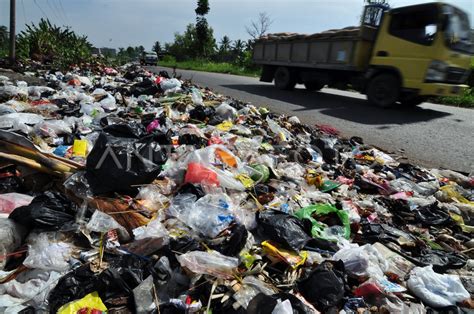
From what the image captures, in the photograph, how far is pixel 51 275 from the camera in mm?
1673

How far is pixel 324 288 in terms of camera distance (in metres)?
A: 1.63

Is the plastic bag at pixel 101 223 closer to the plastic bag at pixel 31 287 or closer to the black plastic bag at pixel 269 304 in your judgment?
the plastic bag at pixel 31 287

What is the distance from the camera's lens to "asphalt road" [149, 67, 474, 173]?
426cm

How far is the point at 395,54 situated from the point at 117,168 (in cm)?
676

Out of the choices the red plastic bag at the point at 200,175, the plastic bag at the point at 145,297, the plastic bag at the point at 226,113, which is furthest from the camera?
the plastic bag at the point at 226,113

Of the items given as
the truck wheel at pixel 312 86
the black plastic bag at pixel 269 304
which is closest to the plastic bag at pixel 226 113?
the black plastic bag at pixel 269 304

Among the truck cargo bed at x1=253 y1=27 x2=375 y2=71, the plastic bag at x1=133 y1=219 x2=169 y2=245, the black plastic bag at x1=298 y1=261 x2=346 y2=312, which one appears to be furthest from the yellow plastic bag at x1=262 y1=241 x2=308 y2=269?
the truck cargo bed at x1=253 y1=27 x2=375 y2=71

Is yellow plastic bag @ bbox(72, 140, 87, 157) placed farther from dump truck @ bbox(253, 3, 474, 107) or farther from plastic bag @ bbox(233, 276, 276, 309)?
dump truck @ bbox(253, 3, 474, 107)

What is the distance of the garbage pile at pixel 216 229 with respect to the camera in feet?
5.28

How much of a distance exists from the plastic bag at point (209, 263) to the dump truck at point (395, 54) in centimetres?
639

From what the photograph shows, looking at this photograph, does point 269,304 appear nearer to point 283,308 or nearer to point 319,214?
point 283,308

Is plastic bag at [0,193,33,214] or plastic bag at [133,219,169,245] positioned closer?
plastic bag at [133,219,169,245]

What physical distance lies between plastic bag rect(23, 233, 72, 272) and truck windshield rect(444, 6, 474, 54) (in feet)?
23.6

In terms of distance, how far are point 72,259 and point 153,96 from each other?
491 centimetres
